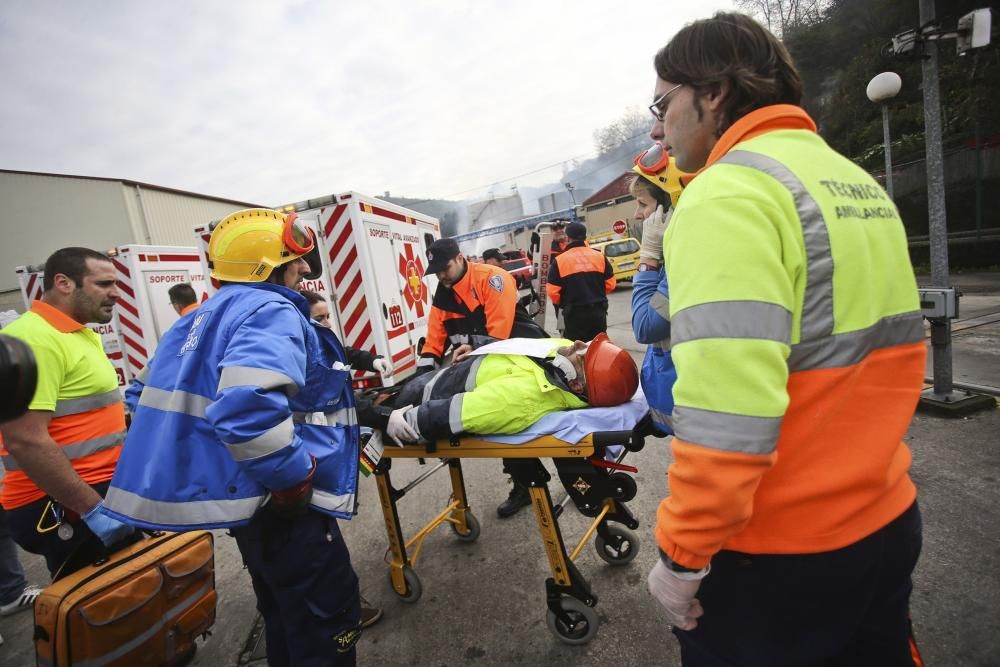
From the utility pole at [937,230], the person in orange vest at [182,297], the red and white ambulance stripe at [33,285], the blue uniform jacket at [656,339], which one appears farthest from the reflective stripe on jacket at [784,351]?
the red and white ambulance stripe at [33,285]

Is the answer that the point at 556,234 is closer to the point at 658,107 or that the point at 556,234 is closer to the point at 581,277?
the point at 581,277

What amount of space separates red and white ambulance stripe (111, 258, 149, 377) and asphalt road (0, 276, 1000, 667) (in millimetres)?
2681

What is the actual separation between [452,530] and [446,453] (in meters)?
1.42

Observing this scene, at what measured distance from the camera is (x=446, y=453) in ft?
7.90

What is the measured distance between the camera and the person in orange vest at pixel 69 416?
222cm

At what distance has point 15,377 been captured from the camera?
74cm

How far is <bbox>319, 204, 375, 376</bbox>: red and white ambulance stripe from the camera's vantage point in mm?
4305

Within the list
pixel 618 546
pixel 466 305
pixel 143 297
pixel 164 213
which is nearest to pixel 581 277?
pixel 466 305

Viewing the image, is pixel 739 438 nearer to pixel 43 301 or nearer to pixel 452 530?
pixel 452 530

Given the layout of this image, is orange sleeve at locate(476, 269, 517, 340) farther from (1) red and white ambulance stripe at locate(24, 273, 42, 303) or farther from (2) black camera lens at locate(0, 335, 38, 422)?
(1) red and white ambulance stripe at locate(24, 273, 42, 303)

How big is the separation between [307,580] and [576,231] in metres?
4.72

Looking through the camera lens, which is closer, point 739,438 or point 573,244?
point 739,438

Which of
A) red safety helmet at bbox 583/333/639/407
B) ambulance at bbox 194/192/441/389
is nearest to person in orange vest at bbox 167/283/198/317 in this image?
ambulance at bbox 194/192/441/389

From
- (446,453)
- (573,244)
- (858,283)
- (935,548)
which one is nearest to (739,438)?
(858,283)
